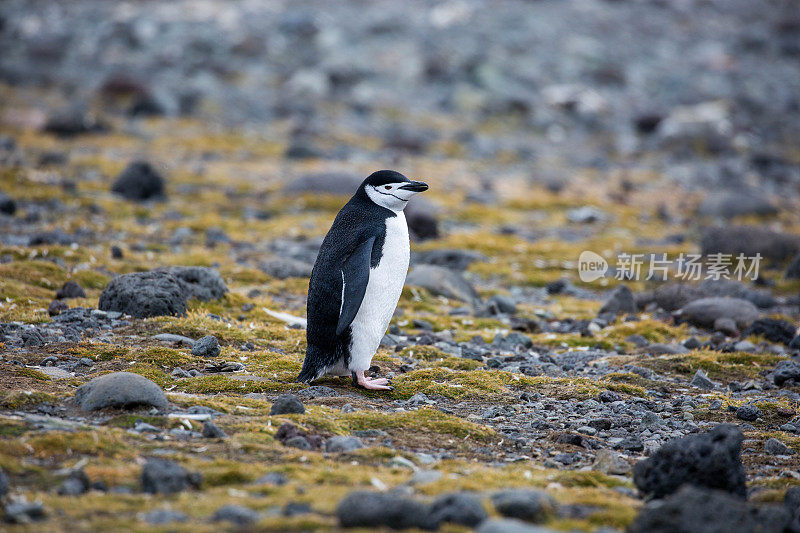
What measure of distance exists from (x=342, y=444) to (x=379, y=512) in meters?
1.51

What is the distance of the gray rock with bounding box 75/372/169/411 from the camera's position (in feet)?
17.6

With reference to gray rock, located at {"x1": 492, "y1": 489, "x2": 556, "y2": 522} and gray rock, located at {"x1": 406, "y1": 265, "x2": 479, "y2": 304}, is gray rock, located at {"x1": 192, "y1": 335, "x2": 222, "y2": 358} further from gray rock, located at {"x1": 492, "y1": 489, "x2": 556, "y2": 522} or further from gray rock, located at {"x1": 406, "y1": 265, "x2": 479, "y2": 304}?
gray rock, located at {"x1": 406, "y1": 265, "x2": 479, "y2": 304}

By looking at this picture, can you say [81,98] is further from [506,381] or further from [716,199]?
[506,381]

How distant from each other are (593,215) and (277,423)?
516 inches

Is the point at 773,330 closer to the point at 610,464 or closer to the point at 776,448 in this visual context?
the point at 776,448

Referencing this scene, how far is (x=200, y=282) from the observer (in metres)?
9.10

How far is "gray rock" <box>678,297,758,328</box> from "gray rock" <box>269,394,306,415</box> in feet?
20.8

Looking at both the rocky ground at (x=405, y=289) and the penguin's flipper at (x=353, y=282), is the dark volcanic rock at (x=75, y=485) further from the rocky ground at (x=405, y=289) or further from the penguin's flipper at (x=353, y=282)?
the penguin's flipper at (x=353, y=282)

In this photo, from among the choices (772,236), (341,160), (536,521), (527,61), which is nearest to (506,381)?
(536,521)

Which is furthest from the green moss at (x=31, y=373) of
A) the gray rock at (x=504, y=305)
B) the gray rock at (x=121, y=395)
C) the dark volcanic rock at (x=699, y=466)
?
the gray rock at (x=504, y=305)

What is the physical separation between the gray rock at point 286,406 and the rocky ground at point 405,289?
0.02 m

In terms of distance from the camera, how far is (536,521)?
3.91 m

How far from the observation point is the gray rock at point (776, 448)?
5660mm

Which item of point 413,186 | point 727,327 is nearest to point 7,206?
point 413,186
